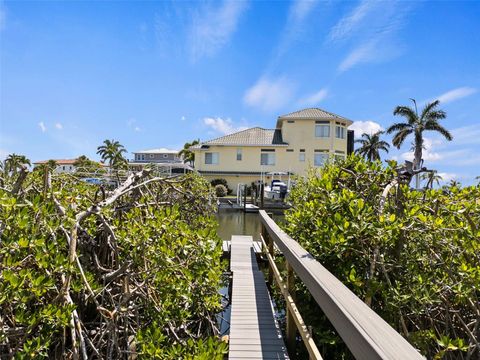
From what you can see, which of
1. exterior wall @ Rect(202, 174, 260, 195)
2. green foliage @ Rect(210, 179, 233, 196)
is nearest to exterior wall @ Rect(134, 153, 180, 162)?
exterior wall @ Rect(202, 174, 260, 195)

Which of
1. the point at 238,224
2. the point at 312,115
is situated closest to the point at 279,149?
the point at 312,115

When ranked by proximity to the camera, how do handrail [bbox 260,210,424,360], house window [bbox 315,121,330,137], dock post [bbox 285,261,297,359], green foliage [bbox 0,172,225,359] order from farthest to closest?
house window [bbox 315,121,330,137], dock post [bbox 285,261,297,359], green foliage [bbox 0,172,225,359], handrail [bbox 260,210,424,360]

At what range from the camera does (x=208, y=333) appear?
3.51 meters

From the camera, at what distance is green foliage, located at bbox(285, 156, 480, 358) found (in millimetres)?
2342

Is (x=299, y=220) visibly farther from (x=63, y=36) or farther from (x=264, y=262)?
(x=63, y=36)

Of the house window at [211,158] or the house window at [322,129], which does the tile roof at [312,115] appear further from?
the house window at [211,158]

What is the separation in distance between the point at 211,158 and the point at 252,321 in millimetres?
31293

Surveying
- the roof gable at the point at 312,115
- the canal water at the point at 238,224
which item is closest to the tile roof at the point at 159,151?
the roof gable at the point at 312,115

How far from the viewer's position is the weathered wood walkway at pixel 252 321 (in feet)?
10.8

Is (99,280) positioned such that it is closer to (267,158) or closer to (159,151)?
(267,158)

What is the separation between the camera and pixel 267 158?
34406mm

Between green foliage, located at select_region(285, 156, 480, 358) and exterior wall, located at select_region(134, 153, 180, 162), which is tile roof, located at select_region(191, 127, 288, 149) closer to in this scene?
exterior wall, located at select_region(134, 153, 180, 162)

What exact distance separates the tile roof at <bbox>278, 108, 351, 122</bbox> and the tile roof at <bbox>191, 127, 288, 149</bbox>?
8.27 ft

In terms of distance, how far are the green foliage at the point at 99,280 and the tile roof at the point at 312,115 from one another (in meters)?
31.5
